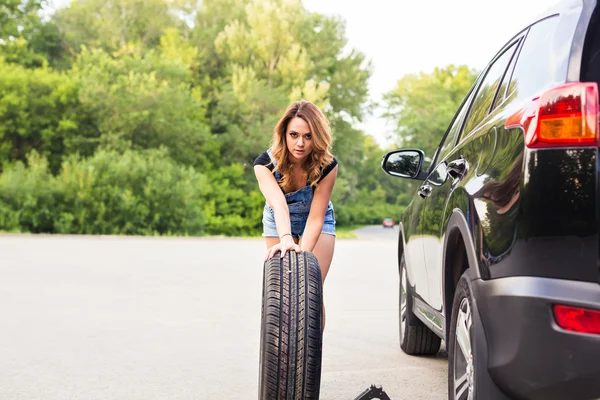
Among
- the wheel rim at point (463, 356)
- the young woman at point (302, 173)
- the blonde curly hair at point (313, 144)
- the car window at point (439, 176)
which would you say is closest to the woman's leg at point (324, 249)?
the young woman at point (302, 173)

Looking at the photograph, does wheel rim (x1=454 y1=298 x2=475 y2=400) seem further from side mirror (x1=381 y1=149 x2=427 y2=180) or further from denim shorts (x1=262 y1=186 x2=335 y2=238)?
side mirror (x1=381 y1=149 x2=427 y2=180)

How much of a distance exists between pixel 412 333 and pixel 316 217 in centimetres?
189

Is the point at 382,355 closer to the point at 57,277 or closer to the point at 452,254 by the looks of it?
the point at 452,254

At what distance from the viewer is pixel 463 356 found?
336cm

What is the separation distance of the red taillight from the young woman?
2140 mm

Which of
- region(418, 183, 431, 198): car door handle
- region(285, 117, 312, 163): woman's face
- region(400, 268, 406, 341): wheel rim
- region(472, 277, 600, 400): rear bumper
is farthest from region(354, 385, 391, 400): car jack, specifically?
region(400, 268, 406, 341): wheel rim

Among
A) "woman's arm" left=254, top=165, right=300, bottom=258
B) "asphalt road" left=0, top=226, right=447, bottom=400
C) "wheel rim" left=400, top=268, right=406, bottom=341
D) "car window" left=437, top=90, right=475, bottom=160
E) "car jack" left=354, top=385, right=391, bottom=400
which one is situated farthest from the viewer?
"wheel rim" left=400, top=268, right=406, bottom=341

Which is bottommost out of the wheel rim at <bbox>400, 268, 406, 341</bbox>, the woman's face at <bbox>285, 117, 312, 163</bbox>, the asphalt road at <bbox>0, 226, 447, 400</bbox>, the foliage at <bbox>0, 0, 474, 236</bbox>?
the asphalt road at <bbox>0, 226, 447, 400</bbox>

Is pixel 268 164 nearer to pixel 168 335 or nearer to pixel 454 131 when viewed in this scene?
pixel 454 131

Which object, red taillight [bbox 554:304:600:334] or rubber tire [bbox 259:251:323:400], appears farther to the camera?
rubber tire [bbox 259:251:323:400]

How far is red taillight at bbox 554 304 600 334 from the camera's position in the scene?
246 cm

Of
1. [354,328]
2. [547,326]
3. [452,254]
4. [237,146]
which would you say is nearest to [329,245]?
[452,254]

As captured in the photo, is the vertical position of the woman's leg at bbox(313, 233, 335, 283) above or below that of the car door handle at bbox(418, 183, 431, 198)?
below

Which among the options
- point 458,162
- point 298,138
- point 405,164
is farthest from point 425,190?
point 458,162
